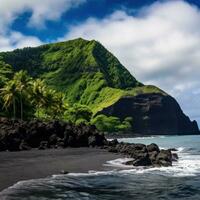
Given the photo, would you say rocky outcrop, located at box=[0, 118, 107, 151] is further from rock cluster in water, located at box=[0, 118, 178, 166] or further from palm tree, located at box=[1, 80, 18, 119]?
palm tree, located at box=[1, 80, 18, 119]

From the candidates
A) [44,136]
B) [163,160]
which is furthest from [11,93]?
[163,160]

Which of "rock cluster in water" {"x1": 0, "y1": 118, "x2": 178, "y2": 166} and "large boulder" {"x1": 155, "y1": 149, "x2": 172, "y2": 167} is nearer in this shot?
"large boulder" {"x1": 155, "y1": 149, "x2": 172, "y2": 167}

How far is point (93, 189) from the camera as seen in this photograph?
89.7 feet

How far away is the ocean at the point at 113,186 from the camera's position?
2468 cm

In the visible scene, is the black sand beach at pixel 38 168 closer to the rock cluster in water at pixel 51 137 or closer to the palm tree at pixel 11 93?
the rock cluster in water at pixel 51 137

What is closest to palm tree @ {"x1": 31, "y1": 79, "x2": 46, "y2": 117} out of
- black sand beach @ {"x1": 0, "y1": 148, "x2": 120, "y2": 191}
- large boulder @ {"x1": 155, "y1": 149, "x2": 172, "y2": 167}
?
black sand beach @ {"x1": 0, "y1": 148, "x2": 120, "y2": 191}

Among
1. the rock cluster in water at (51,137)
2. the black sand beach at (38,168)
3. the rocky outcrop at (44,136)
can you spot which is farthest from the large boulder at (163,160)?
the rocky outcrop at (44,136)

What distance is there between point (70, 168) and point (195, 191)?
49.4ft

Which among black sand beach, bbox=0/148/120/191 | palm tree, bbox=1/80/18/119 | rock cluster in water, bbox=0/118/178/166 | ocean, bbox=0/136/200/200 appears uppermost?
palm tree, bbox=1/80/18/119

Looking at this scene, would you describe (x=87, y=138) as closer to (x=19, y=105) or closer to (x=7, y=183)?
(x=19, y=105)

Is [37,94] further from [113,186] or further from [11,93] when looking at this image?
[113,186]

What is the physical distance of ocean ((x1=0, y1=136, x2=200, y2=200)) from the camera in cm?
2468

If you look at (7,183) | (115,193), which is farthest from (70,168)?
(115,193)

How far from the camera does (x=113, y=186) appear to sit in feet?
93.9
